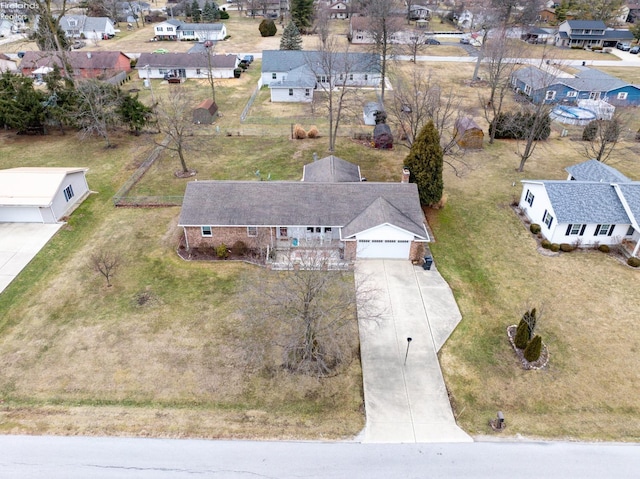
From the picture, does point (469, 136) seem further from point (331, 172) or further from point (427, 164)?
point (331, 172)

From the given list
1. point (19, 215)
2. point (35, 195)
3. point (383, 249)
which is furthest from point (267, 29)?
point (383, 249)

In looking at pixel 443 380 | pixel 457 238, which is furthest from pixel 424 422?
pixel 457 238

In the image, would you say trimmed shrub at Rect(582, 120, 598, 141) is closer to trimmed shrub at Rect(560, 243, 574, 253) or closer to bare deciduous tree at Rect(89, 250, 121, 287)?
trimmed shrub at Rect(560, 243, 574, 253)

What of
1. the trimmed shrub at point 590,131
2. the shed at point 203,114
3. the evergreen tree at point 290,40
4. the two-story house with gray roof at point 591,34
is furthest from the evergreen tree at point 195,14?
the trimmed shrub at point 590,131

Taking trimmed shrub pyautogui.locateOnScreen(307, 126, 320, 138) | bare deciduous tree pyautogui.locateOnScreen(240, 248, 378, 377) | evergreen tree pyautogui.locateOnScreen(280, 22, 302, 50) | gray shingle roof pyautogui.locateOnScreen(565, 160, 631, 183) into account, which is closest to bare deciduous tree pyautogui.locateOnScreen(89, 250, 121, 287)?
bare deciduous tree pyautogui.locateOnScreen(240, 248, 378, 377)

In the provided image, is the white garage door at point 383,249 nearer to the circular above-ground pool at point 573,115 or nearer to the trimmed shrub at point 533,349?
the trimmed shrub at point 533,349

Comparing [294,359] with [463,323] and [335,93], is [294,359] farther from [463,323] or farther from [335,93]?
[335,93]
